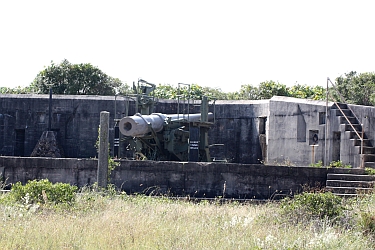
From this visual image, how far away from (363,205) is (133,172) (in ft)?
23.9

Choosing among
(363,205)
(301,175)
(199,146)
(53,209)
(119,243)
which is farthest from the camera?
(199,146)

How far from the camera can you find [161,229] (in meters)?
10.5

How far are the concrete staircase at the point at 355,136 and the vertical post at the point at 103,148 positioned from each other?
311 inches

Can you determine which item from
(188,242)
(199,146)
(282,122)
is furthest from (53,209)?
(282,122)

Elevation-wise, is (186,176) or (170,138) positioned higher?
(170,138)

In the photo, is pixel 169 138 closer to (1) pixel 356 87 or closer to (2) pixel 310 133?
(2) pixel 310 133

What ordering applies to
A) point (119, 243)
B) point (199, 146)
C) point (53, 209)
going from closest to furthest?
1. point (119, 243)
2. point (53, 209)
3. point (199, 146)

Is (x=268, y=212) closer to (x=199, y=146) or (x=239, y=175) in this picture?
(x=239, y=175)

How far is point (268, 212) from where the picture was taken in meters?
12.9

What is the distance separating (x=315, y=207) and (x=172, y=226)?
2.99 meters

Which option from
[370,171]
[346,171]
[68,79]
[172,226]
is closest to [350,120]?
[346,171]

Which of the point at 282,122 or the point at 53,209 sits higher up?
the point at 282,122

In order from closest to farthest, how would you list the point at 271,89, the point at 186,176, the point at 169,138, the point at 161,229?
the point at 161,229, the point at 186,176, the point at 169,138, the point at 271,89

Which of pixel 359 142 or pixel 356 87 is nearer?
pixel 359 142
